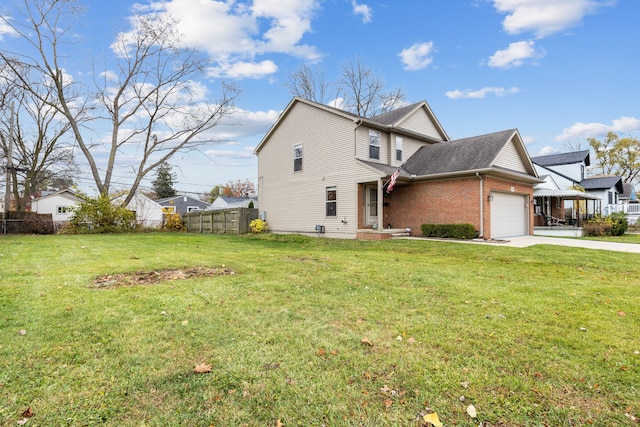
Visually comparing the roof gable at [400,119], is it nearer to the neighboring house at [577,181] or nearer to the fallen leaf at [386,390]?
the fallen leaf at [386,390]

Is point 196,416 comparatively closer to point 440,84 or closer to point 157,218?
point 440,84

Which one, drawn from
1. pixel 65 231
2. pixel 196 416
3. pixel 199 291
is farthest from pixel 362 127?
pixel 65 231

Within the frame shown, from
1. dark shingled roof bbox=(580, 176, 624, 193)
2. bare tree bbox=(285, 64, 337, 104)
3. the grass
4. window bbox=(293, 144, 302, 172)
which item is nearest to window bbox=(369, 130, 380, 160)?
window bbox=(293, 144, 302, 172)

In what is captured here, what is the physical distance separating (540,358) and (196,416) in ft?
9.52

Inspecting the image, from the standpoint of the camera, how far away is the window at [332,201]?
53.1 feet

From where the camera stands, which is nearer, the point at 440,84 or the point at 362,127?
the point at 362,127

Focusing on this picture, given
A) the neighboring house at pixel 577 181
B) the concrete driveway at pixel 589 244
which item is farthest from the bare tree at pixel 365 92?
the concrete driveway at pixel 589 244

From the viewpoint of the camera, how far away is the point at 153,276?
6117mm

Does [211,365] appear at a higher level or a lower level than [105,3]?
lower

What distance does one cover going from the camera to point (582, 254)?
955 centimetres

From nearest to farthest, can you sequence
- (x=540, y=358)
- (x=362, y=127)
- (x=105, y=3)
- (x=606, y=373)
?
(x=606, y=373), (x=540, y=358), (x=362, y=127), (x=105, y=3)

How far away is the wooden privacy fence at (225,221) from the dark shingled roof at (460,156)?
9.63m

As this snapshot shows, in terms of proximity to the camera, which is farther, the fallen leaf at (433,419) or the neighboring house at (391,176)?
the neighboring house at (391,176)

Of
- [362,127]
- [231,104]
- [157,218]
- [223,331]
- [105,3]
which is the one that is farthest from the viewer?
[157,218]
